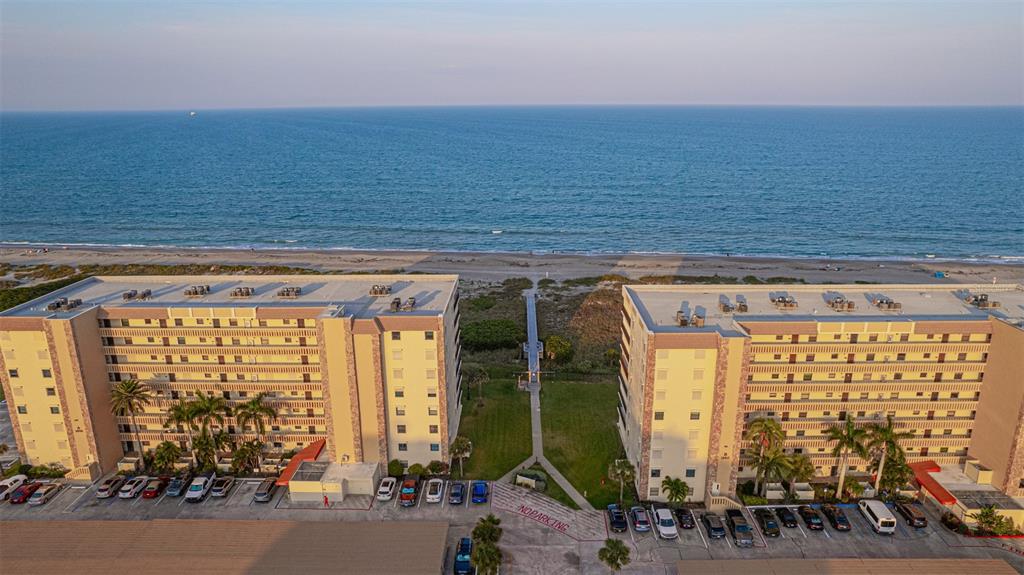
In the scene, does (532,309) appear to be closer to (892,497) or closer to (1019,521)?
(892,497)

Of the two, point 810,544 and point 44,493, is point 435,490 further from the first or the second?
point 44,493

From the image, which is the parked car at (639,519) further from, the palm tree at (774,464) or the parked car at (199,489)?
the parked car at (199,489)

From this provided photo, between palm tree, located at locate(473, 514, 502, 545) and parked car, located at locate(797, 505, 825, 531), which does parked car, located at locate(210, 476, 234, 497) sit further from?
parked car, located at locate(797, 505, 825, 531)

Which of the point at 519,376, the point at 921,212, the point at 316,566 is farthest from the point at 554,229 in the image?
the point at 316,566

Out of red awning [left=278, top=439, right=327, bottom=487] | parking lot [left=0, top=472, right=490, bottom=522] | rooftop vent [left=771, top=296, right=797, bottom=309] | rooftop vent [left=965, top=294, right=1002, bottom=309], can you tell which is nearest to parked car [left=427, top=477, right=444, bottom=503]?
parking lot [left=0, top=472, right=490, bottom=522]

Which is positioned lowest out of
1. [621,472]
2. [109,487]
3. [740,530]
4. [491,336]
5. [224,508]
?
[224,508]

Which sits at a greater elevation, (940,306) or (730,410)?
(940,306)

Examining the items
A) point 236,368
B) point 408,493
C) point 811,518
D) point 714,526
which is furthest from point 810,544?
point 236,368
